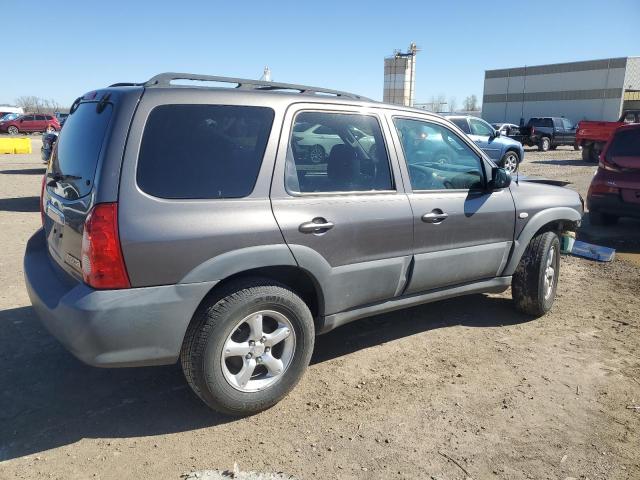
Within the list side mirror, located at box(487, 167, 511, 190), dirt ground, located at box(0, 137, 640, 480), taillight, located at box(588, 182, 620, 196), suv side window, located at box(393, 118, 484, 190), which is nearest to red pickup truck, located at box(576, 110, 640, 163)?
taillight, located at box(588, 182, 620, 196)

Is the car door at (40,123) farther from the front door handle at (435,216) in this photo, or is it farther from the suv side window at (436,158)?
the front door handle at (435,216)

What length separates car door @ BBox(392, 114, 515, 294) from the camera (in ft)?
12.3

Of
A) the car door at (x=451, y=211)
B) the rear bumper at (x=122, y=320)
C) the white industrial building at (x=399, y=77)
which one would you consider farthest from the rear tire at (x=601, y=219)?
the white industrial building at (x=399, y=77)

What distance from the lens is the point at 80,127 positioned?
10.1ft

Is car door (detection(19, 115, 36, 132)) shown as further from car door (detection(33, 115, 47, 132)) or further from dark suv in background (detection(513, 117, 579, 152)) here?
dark suv in background (detection(513, 117, 579, 152))

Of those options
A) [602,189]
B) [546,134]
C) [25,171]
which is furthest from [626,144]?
[546,134]

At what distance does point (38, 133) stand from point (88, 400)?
42159mm

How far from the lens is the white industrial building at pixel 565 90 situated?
50938mm

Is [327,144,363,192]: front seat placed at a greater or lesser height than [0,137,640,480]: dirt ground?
greater

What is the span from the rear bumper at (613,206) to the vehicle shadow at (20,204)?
924 cm

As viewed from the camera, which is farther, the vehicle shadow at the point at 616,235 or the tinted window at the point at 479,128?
the tinted window at the point at 479,128

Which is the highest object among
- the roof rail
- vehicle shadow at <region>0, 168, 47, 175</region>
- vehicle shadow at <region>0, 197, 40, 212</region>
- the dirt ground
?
the roof rail

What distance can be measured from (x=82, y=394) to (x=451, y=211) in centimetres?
279

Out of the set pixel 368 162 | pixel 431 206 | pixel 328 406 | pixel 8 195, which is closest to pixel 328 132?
pixel 368 162
